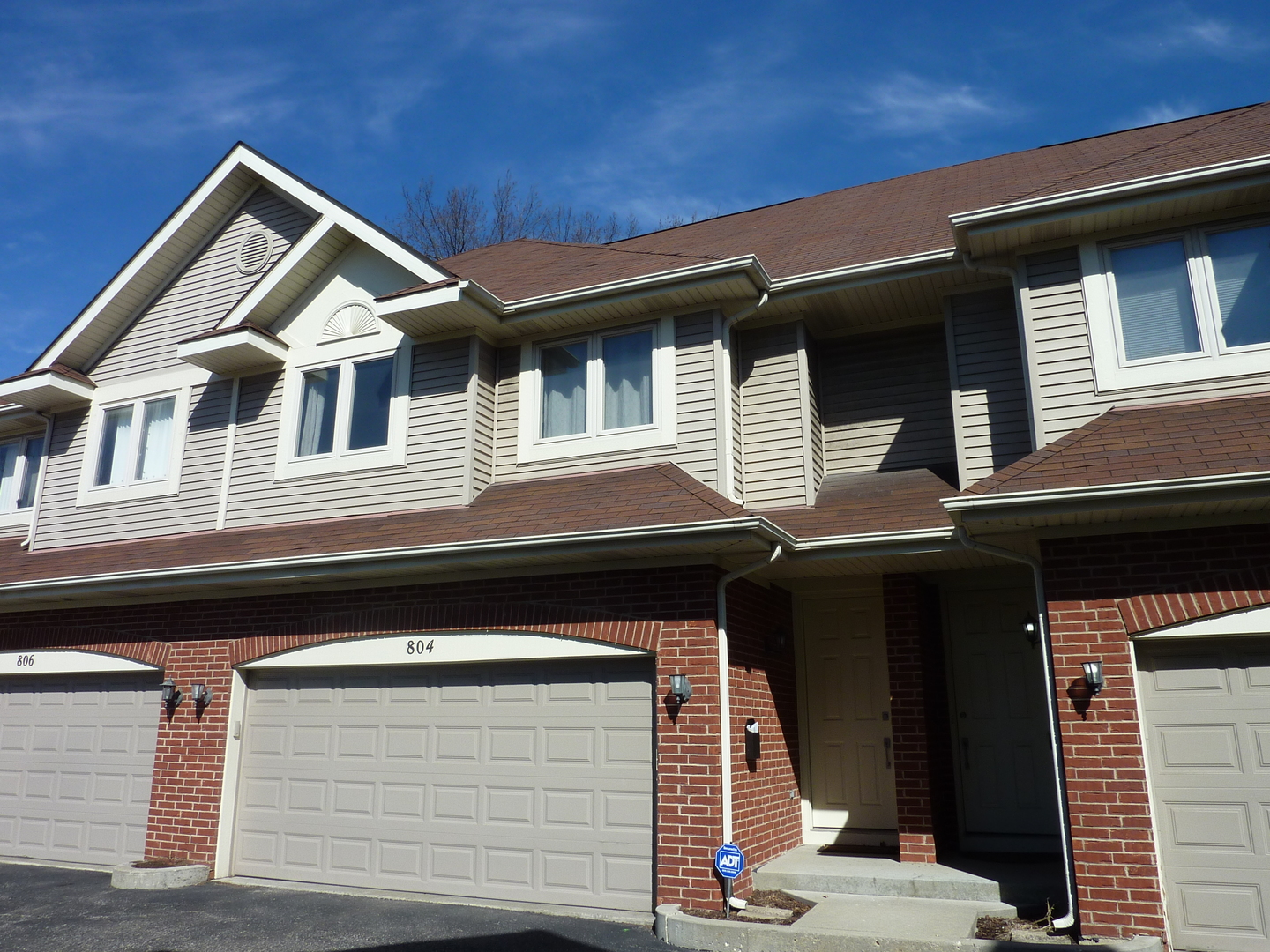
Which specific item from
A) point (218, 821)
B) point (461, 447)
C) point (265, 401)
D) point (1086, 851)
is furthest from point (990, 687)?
point (265, 401)

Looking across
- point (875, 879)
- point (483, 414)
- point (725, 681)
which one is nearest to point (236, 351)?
point (483, 414)

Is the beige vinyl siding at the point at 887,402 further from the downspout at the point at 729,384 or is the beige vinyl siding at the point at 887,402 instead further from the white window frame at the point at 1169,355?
the white window frame at the point at 1169,355

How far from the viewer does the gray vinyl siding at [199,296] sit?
13422 mm

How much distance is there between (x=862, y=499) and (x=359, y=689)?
555 cm

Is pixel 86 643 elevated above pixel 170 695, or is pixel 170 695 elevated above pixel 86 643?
pixel 86 643

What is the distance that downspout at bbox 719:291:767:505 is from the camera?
10117mm

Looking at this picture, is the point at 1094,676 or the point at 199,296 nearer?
the point at 1094,676

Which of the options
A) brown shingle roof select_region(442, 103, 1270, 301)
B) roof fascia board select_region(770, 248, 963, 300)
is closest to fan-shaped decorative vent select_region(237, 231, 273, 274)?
brown shingle roof select_region(442, 103, 1270, 301)

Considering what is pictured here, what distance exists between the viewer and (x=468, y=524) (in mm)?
9812

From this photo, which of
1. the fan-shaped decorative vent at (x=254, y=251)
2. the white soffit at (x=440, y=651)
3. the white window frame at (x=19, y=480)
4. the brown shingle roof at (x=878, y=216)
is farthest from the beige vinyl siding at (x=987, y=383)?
the white window frame at (x=19, y=480)

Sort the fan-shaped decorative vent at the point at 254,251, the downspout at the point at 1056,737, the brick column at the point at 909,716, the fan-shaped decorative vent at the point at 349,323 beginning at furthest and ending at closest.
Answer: the fan-shaped decorative vent at the point at 254,251 → the fan-shaped decorative vent at the point at 349,323 → the brick column at the point at 909,716 → the downspout at the point at 1056,737

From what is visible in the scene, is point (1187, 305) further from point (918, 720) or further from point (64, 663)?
point (64, 663)

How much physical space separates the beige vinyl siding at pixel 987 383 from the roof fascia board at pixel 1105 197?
1.25 m

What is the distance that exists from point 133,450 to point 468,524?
20.6ft
